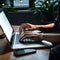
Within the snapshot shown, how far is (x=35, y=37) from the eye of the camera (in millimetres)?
1317

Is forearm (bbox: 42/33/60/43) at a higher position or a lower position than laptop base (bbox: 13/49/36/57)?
lower

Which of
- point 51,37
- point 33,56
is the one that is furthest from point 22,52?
point 51,37

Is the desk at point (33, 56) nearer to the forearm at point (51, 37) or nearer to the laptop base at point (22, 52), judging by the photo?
the laptop base at point (22, 52)

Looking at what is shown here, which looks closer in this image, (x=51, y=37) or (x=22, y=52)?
(x=22, y=52)

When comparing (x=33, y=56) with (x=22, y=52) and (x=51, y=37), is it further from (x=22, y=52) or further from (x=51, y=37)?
(x=51, y=37)

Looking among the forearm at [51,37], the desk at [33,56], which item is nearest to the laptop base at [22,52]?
the desk at [33,56]

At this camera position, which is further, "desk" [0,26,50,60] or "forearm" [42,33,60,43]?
"forearm" [42,33,60,43]

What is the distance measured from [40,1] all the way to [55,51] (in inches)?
116

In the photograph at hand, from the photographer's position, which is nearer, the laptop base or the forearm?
the laptop base

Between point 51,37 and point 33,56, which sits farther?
point 51,37

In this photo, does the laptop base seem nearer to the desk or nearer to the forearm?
the desk

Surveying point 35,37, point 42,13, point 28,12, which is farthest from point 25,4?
point 35,37

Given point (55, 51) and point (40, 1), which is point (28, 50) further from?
point (40, 1)

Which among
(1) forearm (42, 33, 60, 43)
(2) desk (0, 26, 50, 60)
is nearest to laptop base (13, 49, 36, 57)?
(2) desk (0, 26, 50, 60)
